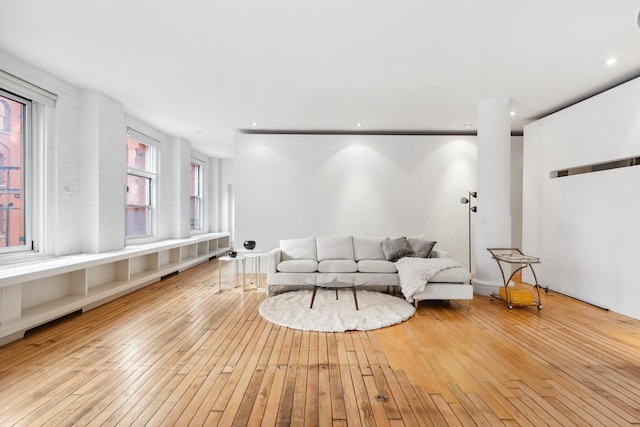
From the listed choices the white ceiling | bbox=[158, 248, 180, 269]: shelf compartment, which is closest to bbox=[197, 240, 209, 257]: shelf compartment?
bbox=[158, 248, 180, 269]: shelf compartment

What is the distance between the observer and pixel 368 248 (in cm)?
534

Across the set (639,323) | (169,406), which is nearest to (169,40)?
(169,406)

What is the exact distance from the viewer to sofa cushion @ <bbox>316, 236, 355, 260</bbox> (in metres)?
5.25

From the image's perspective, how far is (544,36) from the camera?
3.03 metres

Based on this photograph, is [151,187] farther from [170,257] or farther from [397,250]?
[397,250]

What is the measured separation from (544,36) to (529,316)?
10.2 ft

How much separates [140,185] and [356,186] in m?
4.32

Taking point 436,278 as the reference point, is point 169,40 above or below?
above

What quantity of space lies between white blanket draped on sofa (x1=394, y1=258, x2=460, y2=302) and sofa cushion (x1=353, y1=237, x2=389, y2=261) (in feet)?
2.76

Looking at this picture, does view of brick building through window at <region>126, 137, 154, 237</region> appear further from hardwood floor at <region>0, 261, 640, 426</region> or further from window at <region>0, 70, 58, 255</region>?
hardwood floor at <region>0, 261, 640, 426</region>

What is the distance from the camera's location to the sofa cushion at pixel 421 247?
4.95 meters

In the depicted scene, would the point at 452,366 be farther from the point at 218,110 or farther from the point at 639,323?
the point at 218,110

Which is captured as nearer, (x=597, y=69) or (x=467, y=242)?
(x=597, y=69)

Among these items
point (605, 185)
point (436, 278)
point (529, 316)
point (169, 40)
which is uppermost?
point (169, 40)
